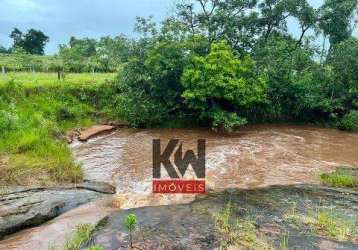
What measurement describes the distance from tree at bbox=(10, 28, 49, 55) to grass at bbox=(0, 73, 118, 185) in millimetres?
28584

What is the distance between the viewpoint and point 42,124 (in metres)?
12.2

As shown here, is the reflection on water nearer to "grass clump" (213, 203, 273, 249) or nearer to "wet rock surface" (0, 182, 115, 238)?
"wet rock surface" (0, 182, 115, 238)

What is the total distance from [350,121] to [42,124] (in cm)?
1379

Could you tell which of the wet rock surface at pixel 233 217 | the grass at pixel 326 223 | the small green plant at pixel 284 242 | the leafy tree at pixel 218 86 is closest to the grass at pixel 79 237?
the wet rock surface at pixel 233 217

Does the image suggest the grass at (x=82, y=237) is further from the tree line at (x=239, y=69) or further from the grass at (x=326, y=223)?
the tree line at (x=239, y=69)

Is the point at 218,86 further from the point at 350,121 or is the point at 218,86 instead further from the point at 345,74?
the point at 345,74

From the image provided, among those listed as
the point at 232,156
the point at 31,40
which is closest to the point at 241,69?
the point at 232,156

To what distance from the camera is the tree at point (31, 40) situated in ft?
141

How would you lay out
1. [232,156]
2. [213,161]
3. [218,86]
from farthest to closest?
[218,86]
[232,156]
[213,161]

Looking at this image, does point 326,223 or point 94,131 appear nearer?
point 326,223

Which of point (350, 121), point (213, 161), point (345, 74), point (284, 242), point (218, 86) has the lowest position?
point (284, 242)

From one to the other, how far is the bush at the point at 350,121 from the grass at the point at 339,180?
8.84 m

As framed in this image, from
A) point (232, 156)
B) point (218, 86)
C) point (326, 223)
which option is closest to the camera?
point (326, 223)

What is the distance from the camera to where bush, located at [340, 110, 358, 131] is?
17.5 meters
